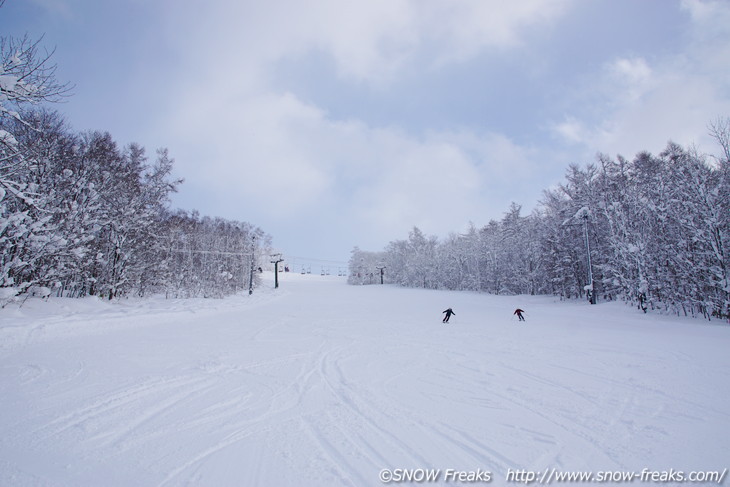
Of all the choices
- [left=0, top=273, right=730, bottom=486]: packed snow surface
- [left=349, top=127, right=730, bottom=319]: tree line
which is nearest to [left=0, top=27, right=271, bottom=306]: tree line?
[left=0, top=273, right=730, bottom=486]: packed snow surface

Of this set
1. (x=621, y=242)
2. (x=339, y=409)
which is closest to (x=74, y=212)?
(x=339, y=409)

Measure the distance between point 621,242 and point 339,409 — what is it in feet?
83.1

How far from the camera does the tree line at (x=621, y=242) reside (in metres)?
16.1

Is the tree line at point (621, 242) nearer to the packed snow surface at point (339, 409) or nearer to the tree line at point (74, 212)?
the packed snow surface at point (339, 409)

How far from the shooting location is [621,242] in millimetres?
21469

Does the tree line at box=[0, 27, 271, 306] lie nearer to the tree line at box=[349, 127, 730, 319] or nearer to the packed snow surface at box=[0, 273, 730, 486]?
the packed snow surface at box=[0, 273, 730, 486]

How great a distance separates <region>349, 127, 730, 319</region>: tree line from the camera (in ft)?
52.7

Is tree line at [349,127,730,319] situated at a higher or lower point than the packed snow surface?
higher

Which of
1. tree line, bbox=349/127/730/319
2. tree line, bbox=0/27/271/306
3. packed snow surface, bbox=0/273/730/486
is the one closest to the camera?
packed snow surface, bbox=0/273/730/486

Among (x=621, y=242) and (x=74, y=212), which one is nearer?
(x=74, y=212)

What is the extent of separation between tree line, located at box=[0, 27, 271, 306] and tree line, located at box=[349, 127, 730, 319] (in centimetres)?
2772

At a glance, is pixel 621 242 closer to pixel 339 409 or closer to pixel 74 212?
pixel 339 409

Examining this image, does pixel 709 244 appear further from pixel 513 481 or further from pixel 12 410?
pixel 12 410

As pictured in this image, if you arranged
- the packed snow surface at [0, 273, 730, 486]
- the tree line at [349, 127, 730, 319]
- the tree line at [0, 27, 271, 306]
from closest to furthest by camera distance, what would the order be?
the packed snow surface at [0, 273, 730, 486] < the tree line at [0, 27, 271, 306] < the tree line at [349, 127, 730, 319]
